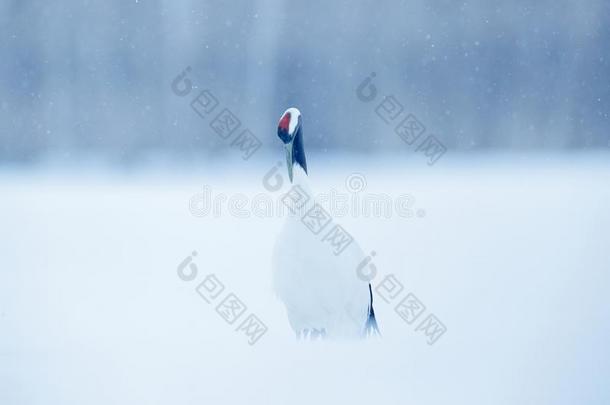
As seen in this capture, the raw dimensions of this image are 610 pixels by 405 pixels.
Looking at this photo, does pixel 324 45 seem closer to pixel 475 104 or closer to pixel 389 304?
pixel 475 104

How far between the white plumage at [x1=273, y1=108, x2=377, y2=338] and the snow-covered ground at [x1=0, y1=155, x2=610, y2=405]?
2.3 inches

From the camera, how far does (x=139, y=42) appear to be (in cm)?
499

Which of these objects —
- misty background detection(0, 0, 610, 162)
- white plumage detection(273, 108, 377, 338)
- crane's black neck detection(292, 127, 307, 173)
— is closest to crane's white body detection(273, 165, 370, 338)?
white plumage detection(273, 108, 377, 338)

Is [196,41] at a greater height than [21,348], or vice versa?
[196,41]

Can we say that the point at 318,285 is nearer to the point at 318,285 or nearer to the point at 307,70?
the point at 318,285

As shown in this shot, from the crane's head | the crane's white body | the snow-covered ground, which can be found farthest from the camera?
the crane's head

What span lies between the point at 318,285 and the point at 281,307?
241 millimetres

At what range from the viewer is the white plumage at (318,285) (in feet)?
4.71

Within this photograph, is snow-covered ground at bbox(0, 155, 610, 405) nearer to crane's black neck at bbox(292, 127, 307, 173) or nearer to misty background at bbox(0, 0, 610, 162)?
crane's black neck at bbox(292, 127, 307, 173)

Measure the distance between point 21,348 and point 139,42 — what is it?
396 cm

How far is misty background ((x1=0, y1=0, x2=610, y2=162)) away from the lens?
190 inches

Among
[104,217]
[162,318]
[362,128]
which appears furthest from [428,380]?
[362,128]

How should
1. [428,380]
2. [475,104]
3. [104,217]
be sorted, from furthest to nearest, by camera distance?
1. [475,104]
2. [104,217]
3. [428,380]

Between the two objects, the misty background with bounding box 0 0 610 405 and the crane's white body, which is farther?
the crane's white body
